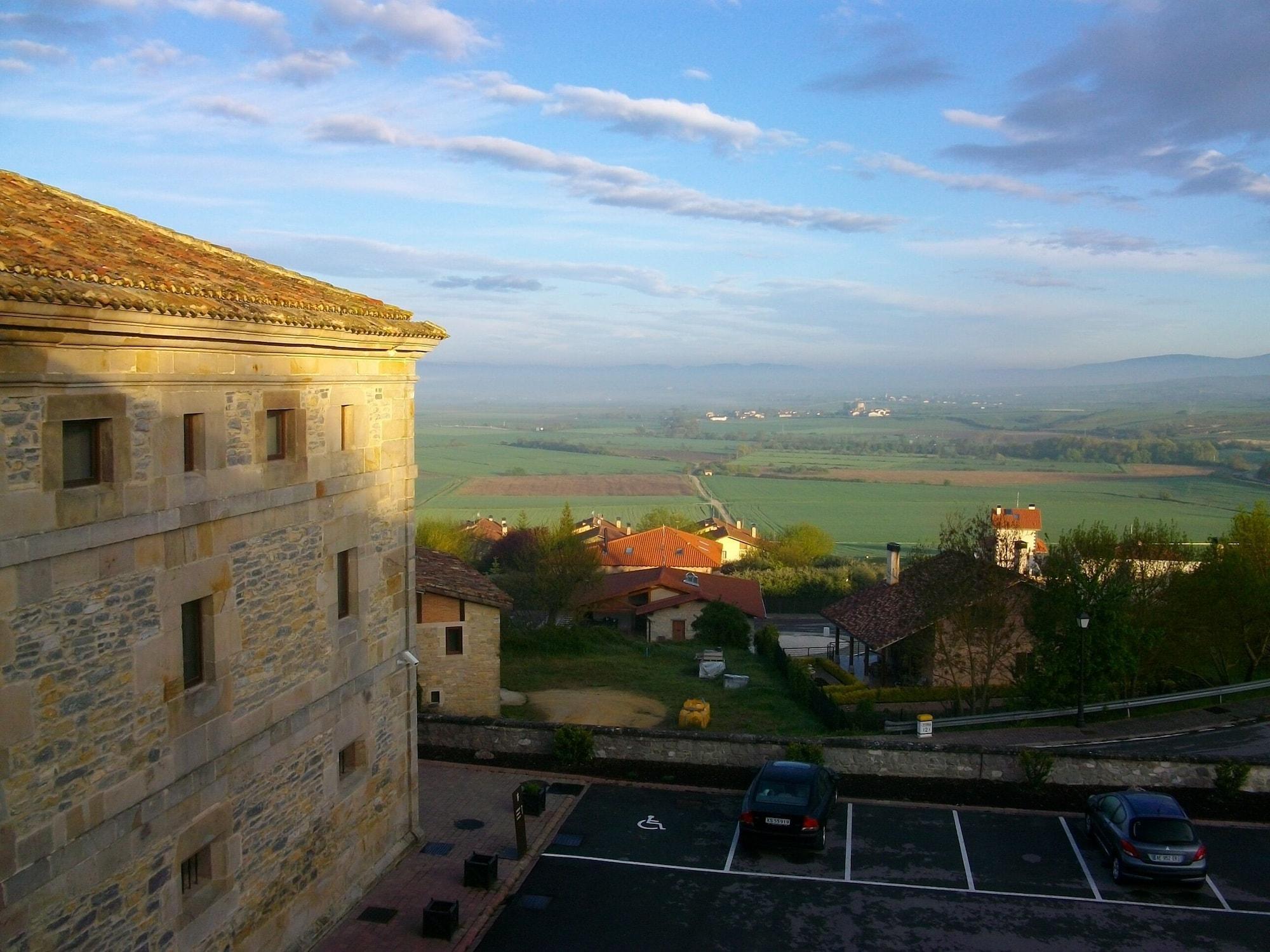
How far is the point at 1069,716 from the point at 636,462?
171592 millimetres

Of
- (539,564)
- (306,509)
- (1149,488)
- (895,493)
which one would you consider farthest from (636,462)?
(306,509)

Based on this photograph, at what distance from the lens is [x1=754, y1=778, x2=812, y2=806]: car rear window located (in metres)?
16.4

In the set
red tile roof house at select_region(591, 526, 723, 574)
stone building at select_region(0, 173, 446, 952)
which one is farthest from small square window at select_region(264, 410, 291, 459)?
red tile roof house at select_region(591, 526, 723, 574)

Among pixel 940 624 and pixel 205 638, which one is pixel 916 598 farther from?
pixel 205 638

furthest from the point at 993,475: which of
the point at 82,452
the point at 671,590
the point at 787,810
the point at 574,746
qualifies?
the point at 82,452

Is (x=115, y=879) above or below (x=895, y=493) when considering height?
above

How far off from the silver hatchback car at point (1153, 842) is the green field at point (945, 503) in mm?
73703

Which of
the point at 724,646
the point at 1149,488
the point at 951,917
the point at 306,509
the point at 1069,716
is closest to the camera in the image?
the point at 306,509

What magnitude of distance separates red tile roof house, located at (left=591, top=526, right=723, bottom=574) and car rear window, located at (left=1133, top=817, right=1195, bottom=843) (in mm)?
45716

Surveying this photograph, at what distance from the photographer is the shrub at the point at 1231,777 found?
58.4 ft

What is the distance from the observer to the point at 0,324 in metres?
7.87

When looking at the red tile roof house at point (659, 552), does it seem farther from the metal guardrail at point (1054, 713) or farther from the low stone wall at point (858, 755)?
the low stone wall at point (858, 755)

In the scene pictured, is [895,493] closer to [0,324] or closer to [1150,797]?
[1150,797]

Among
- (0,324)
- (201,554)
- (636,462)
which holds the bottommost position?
(636,462)
